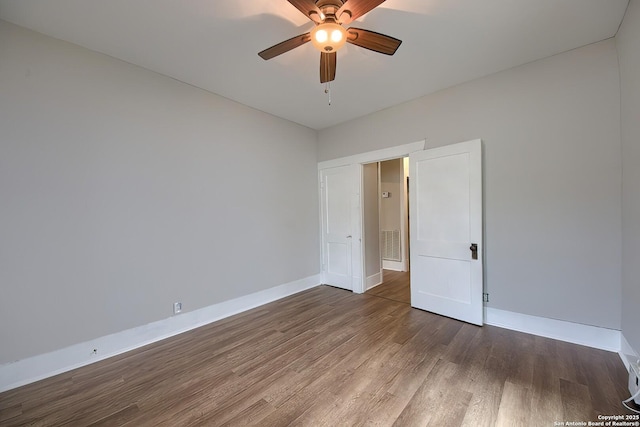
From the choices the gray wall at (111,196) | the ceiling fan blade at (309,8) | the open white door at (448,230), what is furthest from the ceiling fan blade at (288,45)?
the open white door at (448,230)

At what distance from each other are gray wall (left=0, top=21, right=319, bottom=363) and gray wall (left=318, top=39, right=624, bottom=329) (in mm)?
3016

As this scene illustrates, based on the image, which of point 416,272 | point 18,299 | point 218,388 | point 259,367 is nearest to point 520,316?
point 416,272

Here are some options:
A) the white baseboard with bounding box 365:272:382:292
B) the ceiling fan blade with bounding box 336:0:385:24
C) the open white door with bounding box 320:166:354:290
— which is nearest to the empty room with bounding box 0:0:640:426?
the ceiling fan blade with bounding box 336:0:385:24

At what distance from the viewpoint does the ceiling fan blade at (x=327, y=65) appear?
208 cm

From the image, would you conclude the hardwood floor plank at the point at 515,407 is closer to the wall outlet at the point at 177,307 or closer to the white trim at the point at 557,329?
the white trim at the point at 557,329

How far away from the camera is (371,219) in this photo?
4.52 m

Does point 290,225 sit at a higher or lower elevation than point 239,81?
lower

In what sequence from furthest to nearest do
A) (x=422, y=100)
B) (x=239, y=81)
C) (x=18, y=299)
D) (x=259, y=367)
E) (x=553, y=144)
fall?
(x=422, y=100)
(x=239, y=81)
(x=553, y=144)
(x=259, y=367)
(x=18, y=299)

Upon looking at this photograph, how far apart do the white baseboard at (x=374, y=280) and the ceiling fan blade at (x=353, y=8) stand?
370cm

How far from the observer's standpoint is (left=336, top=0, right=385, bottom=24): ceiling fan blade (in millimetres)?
1642

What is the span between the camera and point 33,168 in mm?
2145

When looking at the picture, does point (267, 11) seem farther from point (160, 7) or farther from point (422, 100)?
point (422, 100)

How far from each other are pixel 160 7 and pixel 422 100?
→ 3050 millimetres

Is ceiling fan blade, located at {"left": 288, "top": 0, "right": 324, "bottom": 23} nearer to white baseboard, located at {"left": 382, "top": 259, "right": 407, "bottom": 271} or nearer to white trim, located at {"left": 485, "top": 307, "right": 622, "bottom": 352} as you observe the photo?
white trim, located at {"left": 485, "top": 307, "right": 622, "bottom": 352}
